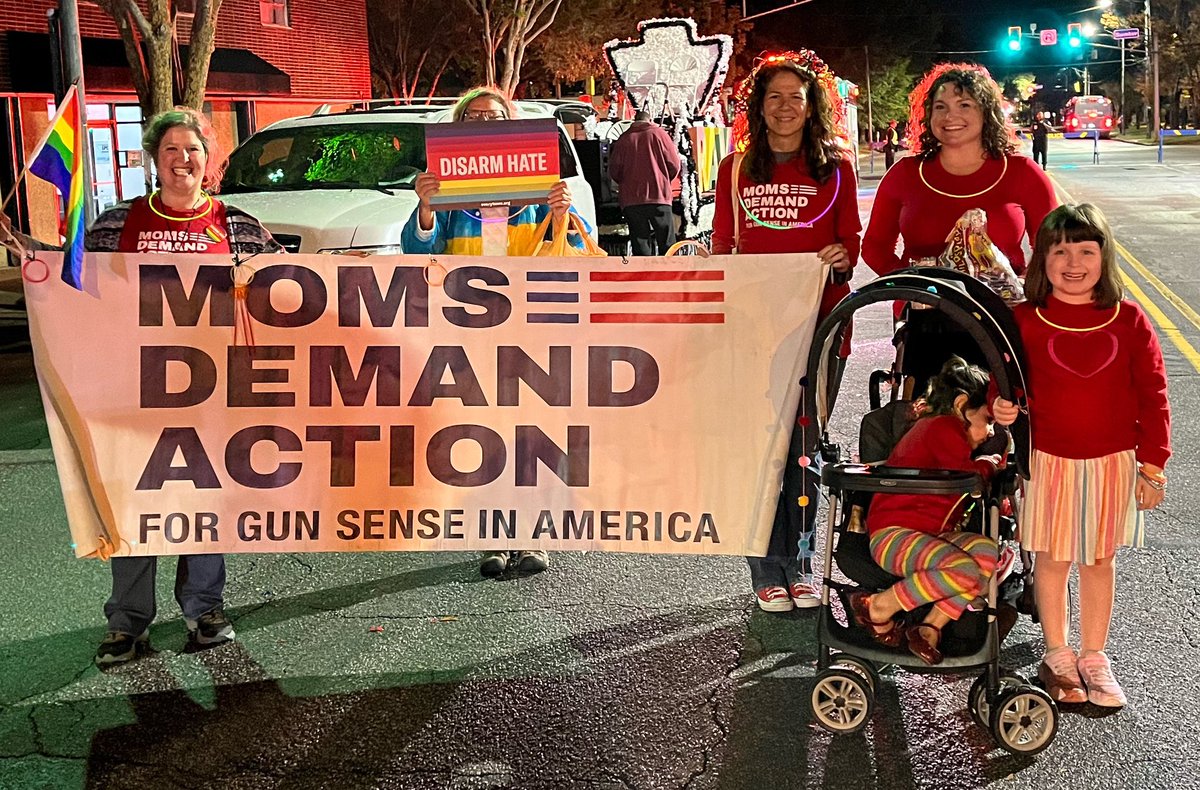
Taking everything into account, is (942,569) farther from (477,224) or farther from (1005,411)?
(477,224)

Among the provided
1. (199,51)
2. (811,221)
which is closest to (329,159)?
(199,51)

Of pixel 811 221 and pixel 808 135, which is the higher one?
pixel 808 135

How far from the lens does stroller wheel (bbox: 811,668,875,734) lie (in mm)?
3848

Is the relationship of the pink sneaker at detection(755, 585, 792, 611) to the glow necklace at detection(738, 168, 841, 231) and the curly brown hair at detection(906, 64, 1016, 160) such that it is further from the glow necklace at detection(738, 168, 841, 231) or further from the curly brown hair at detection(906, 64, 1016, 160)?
the curly brown hair at detection(906, 64, 1016, 160)

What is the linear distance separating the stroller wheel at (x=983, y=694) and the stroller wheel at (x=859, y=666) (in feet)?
0.96

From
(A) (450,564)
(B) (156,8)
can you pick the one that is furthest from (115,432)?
(B) (156,8)

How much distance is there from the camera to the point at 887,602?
3861mm

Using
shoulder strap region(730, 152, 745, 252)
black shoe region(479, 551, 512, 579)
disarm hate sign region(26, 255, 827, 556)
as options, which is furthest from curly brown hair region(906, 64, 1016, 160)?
black shoe region(479, 551, 512, 579)

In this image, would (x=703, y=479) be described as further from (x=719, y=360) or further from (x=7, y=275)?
(x=7, y=275)

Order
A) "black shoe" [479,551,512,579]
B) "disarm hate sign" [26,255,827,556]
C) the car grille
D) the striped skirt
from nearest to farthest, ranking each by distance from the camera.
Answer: the striped skirt < "disarm hate sign" [26,255,827,556] < "black shoe" [479,551,512,579] < the car grille

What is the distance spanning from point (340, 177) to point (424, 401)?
659 cm

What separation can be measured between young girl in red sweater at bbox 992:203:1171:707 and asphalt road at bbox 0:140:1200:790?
1.79 ft

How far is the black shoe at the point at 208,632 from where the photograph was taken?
478cm

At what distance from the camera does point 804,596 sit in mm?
4988
